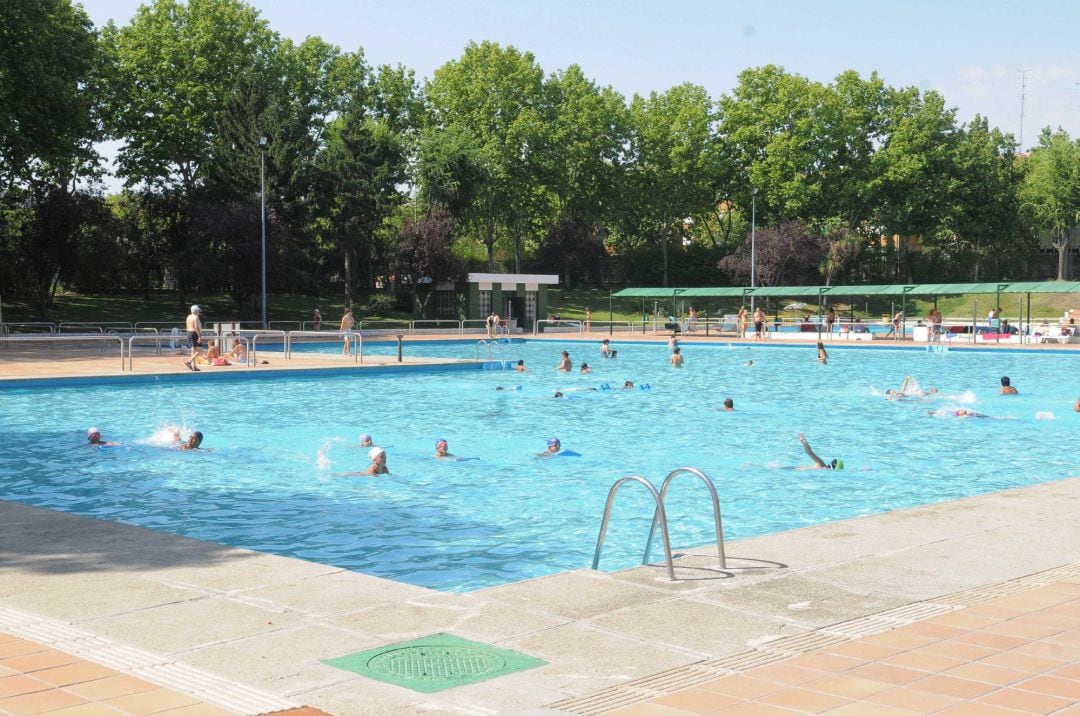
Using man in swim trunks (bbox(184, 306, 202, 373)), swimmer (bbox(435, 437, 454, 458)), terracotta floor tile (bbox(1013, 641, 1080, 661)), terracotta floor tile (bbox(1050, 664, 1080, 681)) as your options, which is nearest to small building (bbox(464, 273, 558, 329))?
man in swim trunks (bbox(184, 306, 202, 373))

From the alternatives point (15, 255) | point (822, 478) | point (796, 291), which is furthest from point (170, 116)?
point (822, 478)

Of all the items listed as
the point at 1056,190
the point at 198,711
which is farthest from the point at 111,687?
the point at 1056,190

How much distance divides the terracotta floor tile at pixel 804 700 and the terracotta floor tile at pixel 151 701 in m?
2.46

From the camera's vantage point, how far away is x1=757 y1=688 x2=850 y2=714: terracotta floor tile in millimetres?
4234

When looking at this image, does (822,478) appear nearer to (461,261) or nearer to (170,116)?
(461,261)

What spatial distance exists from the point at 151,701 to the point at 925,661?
3.52m

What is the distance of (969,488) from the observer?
45.0 feet

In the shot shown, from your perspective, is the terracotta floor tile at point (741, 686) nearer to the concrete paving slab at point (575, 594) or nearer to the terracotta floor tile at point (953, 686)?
the terracotta floor tile at point (953, 686)

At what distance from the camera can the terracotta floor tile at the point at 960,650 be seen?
16.1 ft

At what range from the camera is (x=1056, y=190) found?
7331 centimetres

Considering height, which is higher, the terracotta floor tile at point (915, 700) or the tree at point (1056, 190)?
the tree at point (1056, 190)

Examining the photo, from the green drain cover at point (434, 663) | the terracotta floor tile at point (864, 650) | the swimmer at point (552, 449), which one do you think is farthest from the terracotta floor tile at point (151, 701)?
the swimmer at point (552, 449)

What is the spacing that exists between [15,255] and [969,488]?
154 feet

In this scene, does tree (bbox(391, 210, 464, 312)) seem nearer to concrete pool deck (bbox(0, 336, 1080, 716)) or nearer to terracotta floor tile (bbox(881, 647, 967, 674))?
concrete pool deck (bbox(0, 336, 1080, 716))
